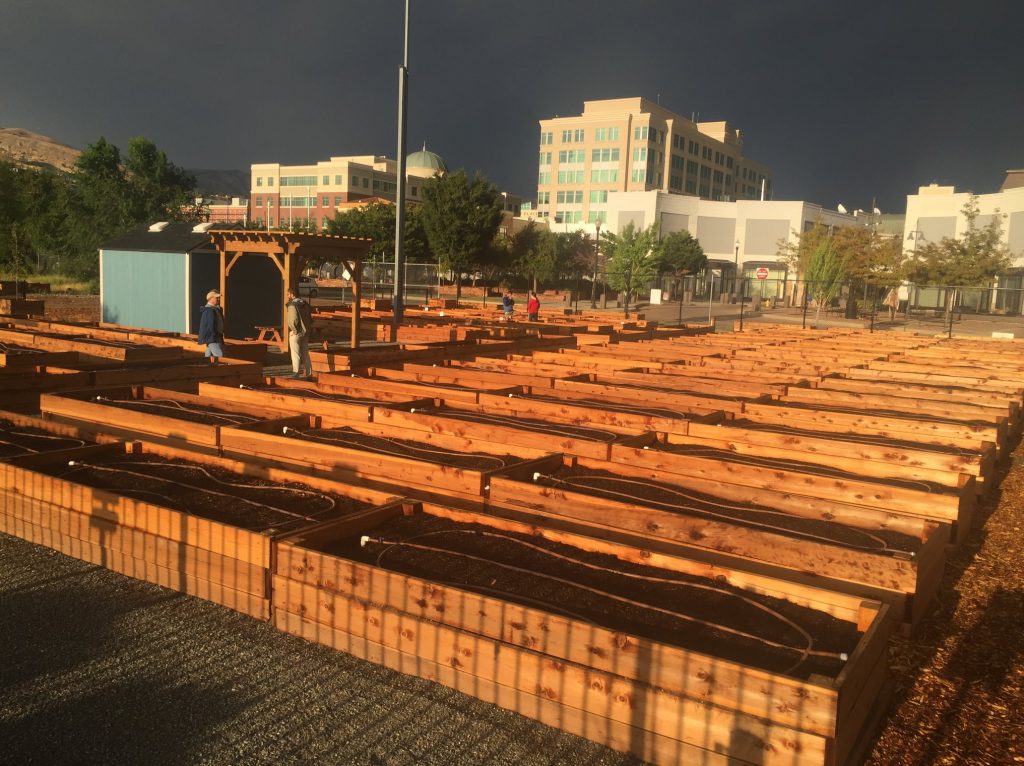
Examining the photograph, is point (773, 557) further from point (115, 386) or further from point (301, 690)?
point (115, 386)

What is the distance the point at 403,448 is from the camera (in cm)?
918

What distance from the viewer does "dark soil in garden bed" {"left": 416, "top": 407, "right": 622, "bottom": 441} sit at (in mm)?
9734

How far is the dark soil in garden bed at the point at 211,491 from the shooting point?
691cm

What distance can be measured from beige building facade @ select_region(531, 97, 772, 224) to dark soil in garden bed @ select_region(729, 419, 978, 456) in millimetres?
95387

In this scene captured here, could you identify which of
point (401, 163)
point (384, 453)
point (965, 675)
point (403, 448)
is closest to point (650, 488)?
point (384, 453)

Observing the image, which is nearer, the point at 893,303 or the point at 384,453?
the point at 384,453

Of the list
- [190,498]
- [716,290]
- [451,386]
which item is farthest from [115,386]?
[716,290]

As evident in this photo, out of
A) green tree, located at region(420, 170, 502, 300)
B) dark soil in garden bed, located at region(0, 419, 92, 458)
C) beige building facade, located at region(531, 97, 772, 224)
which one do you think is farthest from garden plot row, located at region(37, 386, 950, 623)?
beige building facade, located at region(531, 97, 772, 224)

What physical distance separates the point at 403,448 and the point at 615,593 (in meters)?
4.24

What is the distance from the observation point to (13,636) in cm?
563

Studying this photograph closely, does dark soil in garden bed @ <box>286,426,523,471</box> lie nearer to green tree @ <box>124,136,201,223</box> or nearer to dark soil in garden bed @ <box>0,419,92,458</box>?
dark soil in garden bed @ <box>0,419,92,458</box>

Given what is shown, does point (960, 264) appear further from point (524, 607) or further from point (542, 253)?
point (524, 607)

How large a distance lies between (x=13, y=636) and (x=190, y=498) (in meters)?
1.92

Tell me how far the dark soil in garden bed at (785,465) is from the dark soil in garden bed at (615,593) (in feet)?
9.27
